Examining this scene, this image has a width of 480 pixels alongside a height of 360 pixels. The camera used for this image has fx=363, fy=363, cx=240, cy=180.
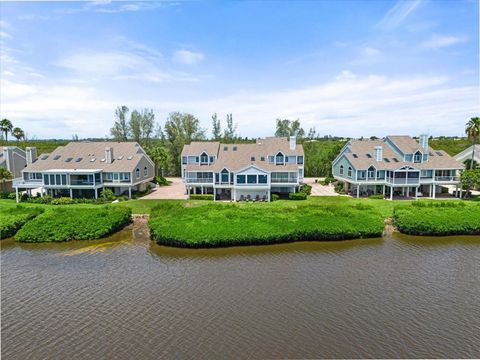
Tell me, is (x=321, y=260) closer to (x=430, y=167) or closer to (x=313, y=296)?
(x=313, y=296)

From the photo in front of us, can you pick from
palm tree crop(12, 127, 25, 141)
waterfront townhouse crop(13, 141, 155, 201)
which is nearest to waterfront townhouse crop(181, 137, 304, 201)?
waterfront townhouse crop(13, 141, 155, 201)

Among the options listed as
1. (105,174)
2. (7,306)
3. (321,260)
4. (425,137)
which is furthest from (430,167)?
(7,306)

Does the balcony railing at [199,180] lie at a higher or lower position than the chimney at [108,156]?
lower

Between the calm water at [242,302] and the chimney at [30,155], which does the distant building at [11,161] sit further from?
the calm water at [242,302]

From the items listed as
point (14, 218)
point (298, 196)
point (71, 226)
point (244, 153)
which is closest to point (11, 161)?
point (14, 218)

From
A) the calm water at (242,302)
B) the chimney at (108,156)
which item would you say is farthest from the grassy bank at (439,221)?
the chimney at (108,156)
